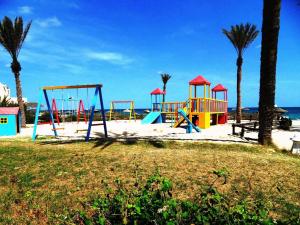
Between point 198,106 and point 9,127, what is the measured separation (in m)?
11.6

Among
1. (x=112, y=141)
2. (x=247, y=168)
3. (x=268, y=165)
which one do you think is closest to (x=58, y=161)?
(x=112, y=141)

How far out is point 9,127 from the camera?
1731 cm

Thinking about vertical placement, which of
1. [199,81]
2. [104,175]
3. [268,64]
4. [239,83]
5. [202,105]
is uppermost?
[239,83]

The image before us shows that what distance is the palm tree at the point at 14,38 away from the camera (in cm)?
2234

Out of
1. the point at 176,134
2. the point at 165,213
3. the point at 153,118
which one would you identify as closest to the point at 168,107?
the point at 153,118

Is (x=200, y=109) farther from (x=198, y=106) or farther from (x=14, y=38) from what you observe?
(x=14, y=38)

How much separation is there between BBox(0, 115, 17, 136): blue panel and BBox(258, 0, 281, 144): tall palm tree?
40.5 ft

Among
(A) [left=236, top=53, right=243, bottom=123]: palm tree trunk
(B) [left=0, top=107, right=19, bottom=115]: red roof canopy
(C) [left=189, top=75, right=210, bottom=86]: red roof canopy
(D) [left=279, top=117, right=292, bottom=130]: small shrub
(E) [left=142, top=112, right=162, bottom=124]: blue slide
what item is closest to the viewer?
(B) [left=0, top=107, right=19, bottom=115]: red roof canopy

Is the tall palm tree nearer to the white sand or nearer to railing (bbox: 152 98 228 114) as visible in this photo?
the white sand

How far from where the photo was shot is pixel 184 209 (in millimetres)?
3883

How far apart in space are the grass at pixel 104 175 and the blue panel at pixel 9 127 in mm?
6403

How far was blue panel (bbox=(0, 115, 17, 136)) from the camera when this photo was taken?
17.2m

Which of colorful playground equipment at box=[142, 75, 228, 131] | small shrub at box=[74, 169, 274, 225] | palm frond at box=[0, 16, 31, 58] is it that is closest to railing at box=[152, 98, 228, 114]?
colorful playground equipment at box=[142, 75, 228, 131]

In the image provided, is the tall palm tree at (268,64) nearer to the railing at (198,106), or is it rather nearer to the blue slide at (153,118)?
the railing at (198,106)
